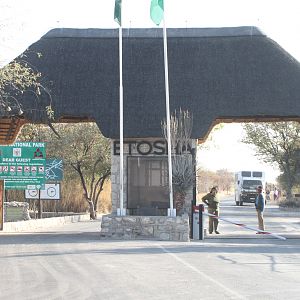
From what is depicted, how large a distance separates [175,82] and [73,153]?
16109 millimetres

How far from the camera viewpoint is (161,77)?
930 inches

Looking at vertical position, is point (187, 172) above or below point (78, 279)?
above

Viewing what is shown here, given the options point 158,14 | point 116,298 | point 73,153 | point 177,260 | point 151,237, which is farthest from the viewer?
point 73,153

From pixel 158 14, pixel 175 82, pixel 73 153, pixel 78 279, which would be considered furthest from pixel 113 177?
pixel 73 153

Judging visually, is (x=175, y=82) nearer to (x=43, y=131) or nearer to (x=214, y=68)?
(x=214, y=68)

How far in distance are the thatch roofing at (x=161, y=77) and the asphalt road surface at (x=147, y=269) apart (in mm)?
4711

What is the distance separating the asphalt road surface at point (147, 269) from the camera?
10.5 metres

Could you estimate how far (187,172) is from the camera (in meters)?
22.3

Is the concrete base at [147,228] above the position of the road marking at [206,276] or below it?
above

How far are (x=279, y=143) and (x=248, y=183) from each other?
1096 centimetres

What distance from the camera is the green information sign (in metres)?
26.7

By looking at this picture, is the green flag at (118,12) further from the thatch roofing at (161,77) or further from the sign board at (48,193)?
the sign board at (48,193)

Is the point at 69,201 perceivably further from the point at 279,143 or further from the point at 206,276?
the point at 206,276

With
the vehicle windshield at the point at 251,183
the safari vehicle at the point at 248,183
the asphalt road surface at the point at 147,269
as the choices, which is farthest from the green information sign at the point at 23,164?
the vehicle windshield at the point at 251,183
